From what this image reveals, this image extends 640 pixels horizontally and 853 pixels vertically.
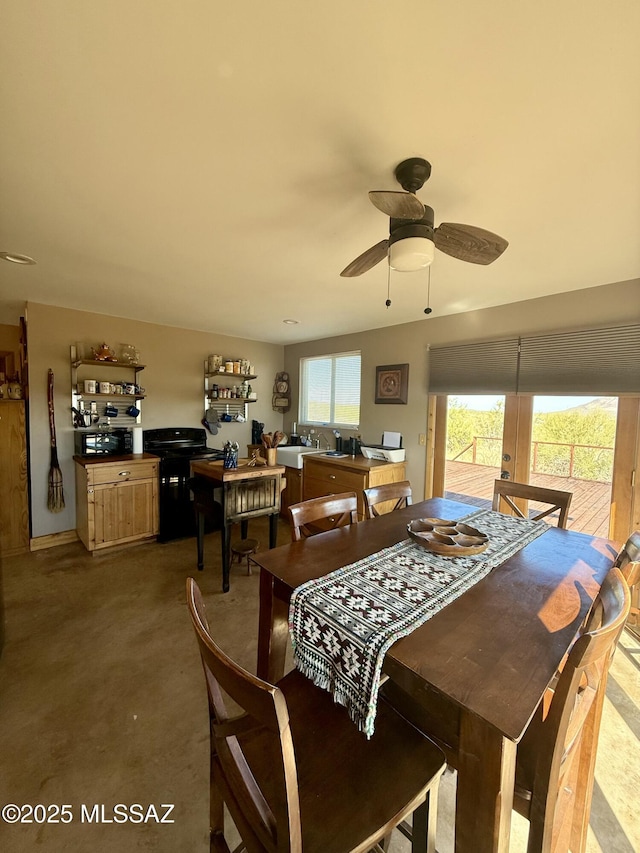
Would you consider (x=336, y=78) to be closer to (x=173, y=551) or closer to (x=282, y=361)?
(x=173, y=551)

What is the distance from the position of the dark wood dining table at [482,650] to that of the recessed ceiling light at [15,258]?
8.14 ft

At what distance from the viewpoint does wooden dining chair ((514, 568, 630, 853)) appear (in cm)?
76

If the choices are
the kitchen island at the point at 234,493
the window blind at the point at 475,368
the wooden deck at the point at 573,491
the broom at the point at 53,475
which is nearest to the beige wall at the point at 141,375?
the broom at the point at 53,475

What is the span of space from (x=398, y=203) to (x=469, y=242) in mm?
436

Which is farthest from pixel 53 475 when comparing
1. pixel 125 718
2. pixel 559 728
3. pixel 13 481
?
pixel 559 728

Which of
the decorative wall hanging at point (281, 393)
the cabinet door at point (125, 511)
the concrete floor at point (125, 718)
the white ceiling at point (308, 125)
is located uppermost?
the white ceiling at point (308, 125)

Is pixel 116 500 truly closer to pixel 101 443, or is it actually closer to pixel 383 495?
pixel 101 443

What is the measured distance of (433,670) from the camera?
84cm

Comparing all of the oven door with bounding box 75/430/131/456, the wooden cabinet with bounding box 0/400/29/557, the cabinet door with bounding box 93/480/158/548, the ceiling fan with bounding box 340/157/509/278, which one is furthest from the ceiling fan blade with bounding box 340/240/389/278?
the wooden cabinet with bounding box 0/400/29/557

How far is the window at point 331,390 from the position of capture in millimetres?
4367

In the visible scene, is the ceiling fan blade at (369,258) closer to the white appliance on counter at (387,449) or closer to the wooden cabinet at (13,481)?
the white appliance on counter at (387,449)

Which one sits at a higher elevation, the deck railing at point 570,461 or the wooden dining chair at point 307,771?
the deck railing at point 570,461

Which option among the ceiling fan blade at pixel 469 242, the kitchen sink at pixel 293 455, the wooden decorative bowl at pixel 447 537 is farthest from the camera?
the kitchen sink at pixel 293 455

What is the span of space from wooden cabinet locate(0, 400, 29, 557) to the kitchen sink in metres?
2.60
